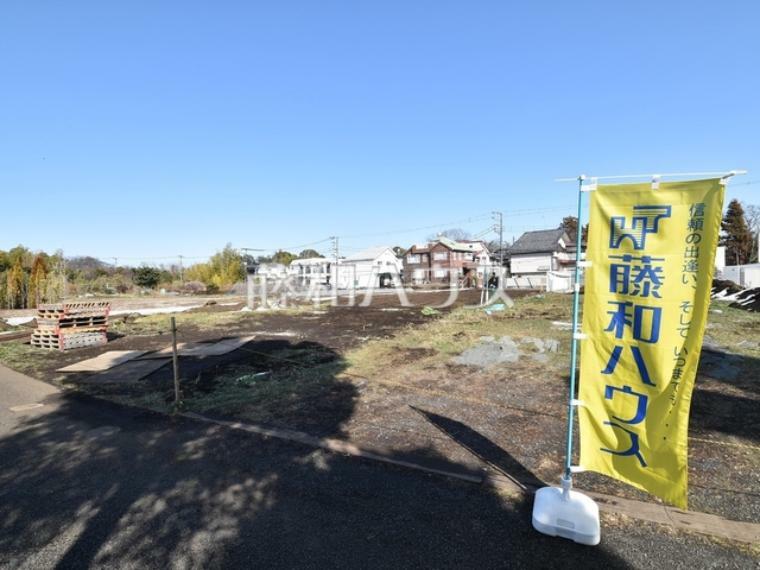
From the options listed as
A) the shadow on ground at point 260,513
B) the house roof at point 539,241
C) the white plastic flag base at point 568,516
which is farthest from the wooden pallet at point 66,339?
the house roof at point 539,241

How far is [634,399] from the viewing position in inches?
99.1

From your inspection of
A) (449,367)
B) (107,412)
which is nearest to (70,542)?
(107,412)

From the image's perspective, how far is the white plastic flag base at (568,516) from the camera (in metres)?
2.51

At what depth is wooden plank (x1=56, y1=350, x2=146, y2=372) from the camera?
7867 millimetres

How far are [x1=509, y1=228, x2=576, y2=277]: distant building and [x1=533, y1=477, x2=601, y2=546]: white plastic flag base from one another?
42.2 meters

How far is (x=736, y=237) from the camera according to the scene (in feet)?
123

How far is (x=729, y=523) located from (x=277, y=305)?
21.0 m

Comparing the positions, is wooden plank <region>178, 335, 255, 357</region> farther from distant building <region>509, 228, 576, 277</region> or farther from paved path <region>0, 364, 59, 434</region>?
distant building <region>509, 228, 576, 277</region>

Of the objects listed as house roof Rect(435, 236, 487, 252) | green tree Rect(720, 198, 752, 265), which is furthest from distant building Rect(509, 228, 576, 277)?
green tree Rect(720, 198, 752, 265)

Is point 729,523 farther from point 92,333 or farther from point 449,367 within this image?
point 92,333

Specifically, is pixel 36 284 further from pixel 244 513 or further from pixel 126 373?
pixel 244 513

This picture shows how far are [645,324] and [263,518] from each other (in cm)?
286

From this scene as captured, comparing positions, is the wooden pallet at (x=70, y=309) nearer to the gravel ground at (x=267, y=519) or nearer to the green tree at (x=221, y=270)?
the gravel ground at (x=267, y=519)

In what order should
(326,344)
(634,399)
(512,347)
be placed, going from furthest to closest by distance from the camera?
(326,344), (512,347), (634,399)
